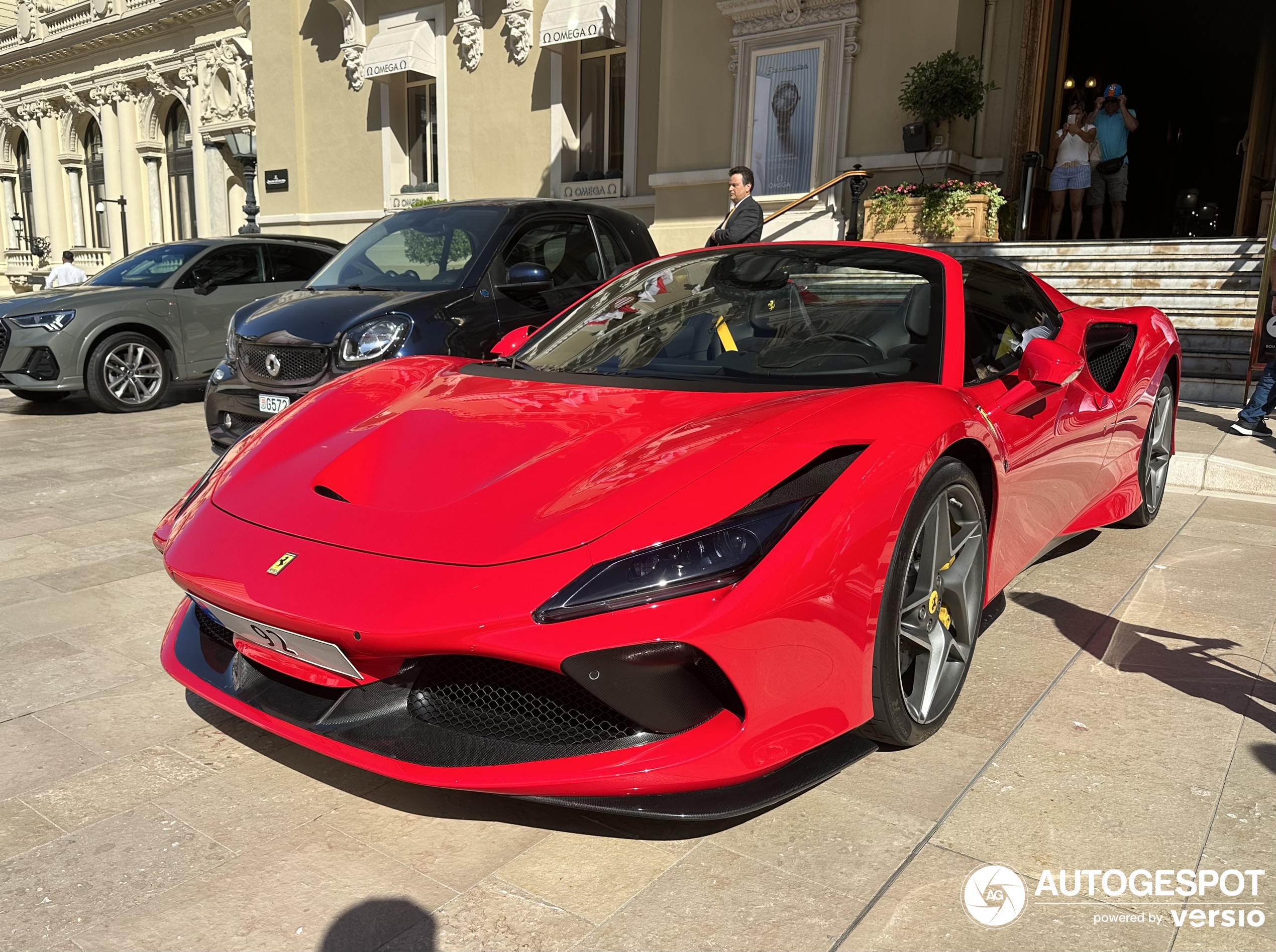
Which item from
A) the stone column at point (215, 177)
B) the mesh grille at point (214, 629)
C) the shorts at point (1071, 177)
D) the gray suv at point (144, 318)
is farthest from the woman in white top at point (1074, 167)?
the stone column at point (215, 177)

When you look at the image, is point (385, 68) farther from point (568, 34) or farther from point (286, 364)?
point (286, 364)

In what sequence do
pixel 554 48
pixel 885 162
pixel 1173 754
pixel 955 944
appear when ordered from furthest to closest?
pixel 554 48, pixel 885 162, pixel 1173 754, pixel 955 944

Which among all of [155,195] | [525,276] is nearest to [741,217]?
[525,276]

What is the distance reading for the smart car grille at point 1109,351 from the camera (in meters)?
3.95

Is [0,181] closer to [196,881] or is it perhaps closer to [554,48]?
[554,48]

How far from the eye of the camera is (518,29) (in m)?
16.5

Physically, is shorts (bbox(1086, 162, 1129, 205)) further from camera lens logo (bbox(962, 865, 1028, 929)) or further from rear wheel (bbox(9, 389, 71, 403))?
camera lens logo (bbox(962, 865, 1028, 929))

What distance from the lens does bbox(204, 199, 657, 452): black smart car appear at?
5.48 meters

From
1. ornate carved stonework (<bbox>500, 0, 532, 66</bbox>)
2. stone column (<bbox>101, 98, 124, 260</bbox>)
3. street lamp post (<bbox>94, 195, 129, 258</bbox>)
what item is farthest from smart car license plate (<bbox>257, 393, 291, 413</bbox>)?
stone column (<bbox>101, 98, 124, 260</bbox>)

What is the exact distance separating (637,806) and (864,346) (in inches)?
62.2

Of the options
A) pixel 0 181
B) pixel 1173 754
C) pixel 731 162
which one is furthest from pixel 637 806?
pixel 0 181

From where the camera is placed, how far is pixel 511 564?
1.94 m

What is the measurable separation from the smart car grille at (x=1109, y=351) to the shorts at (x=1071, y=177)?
846cm

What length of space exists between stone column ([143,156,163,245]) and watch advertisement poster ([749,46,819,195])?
864 inches
